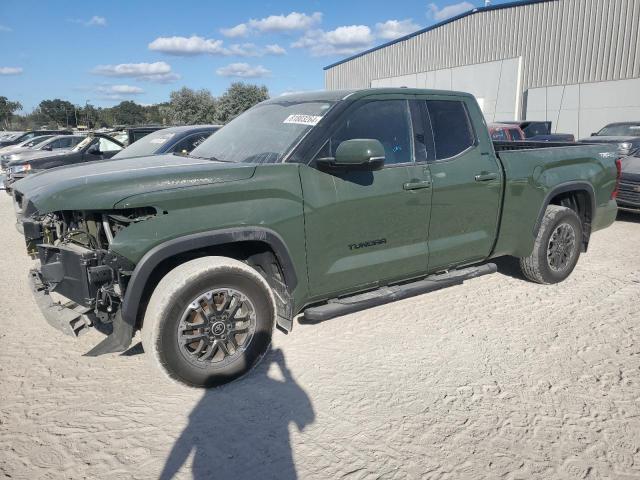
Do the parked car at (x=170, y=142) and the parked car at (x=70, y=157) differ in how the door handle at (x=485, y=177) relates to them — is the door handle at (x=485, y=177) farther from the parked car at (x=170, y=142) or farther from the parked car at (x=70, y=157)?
the parked car at (x=70, y=157)

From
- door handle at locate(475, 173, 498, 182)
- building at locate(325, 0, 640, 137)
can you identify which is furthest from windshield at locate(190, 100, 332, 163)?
building at locate(325, 0, 640, 137)

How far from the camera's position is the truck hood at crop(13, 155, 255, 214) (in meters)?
2.87

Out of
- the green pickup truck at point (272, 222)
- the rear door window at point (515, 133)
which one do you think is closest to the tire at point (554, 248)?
the green pickup truck at point (272, 222)

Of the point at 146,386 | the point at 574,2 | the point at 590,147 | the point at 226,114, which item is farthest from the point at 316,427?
the point at 226,114

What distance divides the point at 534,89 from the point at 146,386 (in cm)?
2545

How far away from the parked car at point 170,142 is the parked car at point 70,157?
3.39m

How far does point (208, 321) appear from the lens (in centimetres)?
315

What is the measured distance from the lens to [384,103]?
3877 millimetres

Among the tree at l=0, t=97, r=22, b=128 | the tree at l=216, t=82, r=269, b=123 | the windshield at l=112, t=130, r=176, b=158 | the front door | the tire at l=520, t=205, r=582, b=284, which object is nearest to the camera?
the front door

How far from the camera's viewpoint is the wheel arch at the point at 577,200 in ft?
15.9

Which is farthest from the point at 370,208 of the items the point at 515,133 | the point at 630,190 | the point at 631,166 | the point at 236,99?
the point at 236,99

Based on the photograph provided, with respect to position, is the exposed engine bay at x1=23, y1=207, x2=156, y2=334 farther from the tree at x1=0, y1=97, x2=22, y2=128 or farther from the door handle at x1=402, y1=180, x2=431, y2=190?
the tree at x1=0, y1=97, x2=22, y2=128

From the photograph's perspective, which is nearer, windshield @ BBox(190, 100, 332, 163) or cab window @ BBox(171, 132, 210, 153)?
windshield @ BBox(190, 100, 332, 163)

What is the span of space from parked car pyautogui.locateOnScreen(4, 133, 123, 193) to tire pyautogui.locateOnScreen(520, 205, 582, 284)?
29.6ft
